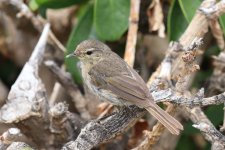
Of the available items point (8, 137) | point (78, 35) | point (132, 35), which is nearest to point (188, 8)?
point (132, 35)

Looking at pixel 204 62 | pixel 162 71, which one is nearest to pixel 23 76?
pixel 162 71

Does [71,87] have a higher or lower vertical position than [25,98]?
lower

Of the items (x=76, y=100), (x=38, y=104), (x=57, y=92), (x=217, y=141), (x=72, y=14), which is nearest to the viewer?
(x=217, y=141)

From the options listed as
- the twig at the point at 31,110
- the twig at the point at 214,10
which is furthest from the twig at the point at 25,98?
the twig at the point at 214,10

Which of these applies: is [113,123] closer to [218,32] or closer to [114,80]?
[114,80]

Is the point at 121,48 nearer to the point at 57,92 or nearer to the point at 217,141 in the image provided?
the point at 57,92

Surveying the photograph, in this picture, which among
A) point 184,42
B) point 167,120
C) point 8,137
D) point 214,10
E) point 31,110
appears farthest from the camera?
point 184,42
